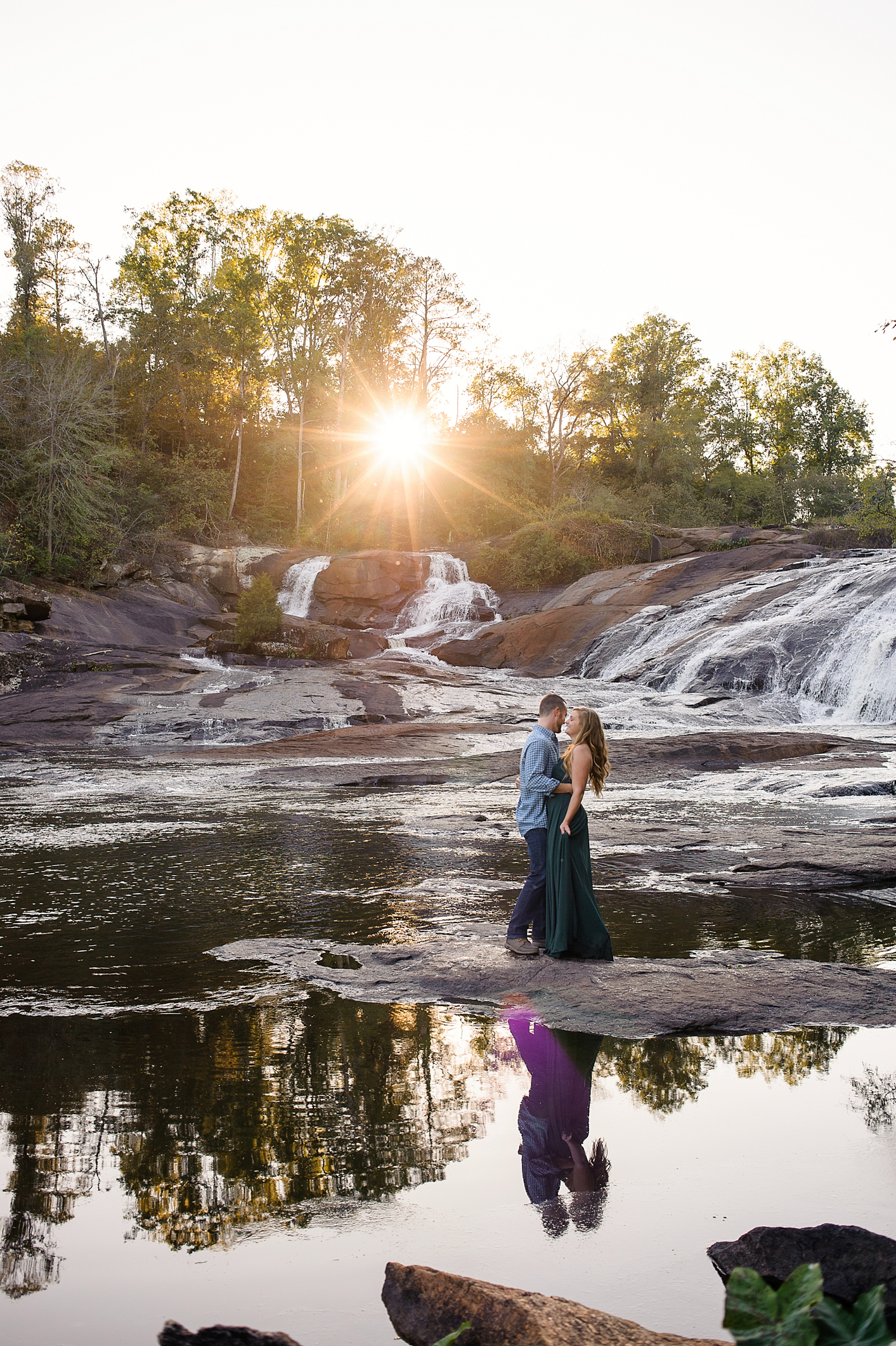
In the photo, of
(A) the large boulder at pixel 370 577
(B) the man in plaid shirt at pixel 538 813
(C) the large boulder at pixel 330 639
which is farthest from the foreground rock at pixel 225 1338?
(A) the large boulder at pixel 370 577

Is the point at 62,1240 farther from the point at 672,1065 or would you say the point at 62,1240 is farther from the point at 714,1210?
the point at 672,1065

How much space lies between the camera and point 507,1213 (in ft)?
9.33

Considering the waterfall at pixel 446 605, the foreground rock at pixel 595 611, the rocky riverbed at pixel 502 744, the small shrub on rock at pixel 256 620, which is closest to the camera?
the rocky riverbed at pixel 502 744

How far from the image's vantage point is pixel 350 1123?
11.3ft

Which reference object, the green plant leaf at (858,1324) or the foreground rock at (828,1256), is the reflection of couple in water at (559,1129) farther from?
the green plant leaf at (858,1324)

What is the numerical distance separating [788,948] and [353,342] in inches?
1877

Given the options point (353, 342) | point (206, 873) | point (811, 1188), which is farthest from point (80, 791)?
point (353, 342)

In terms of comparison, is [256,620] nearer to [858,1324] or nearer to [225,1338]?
[225,1338]

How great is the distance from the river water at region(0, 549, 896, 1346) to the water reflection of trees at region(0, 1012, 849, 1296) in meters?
0.01

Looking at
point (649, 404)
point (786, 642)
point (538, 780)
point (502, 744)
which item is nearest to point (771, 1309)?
point (538, 780)

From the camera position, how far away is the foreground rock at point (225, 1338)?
1.97m

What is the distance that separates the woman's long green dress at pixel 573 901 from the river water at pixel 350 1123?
50cm

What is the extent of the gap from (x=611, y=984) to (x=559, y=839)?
3.16 ft

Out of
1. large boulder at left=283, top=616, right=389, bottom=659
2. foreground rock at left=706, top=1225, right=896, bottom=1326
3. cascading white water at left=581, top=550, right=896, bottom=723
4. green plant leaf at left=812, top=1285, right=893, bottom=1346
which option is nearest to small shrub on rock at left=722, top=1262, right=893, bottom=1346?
green plant leaf at left=812, top=1285, right=893, bottom=1346
